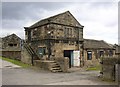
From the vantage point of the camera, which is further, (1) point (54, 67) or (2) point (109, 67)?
(1) point (54, 67)

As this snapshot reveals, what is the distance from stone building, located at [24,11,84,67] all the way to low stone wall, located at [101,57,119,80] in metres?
8.14

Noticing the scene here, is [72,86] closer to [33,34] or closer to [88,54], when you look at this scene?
[33,34]

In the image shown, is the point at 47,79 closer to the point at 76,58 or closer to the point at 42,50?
the point at 42,50

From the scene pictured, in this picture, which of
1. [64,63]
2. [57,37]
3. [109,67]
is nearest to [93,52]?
[57,37]

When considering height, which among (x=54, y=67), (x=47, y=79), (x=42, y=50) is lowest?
(x=47, y=79)

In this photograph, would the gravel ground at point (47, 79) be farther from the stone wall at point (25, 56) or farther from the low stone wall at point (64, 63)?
the stone wall at point (25, 56)

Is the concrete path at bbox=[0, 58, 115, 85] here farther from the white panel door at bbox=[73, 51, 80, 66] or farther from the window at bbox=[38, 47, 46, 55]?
the white panel door at bbox=[73, 51, 80, 66]

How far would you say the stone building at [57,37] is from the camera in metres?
21.6

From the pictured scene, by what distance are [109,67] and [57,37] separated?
10813mm

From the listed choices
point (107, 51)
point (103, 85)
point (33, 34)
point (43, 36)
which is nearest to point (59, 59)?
point (43, 36)

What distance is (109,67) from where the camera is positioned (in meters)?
12.4

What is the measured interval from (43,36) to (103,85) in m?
13.3

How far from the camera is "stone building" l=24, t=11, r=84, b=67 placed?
21.6 metres

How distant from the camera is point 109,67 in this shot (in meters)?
12.4
